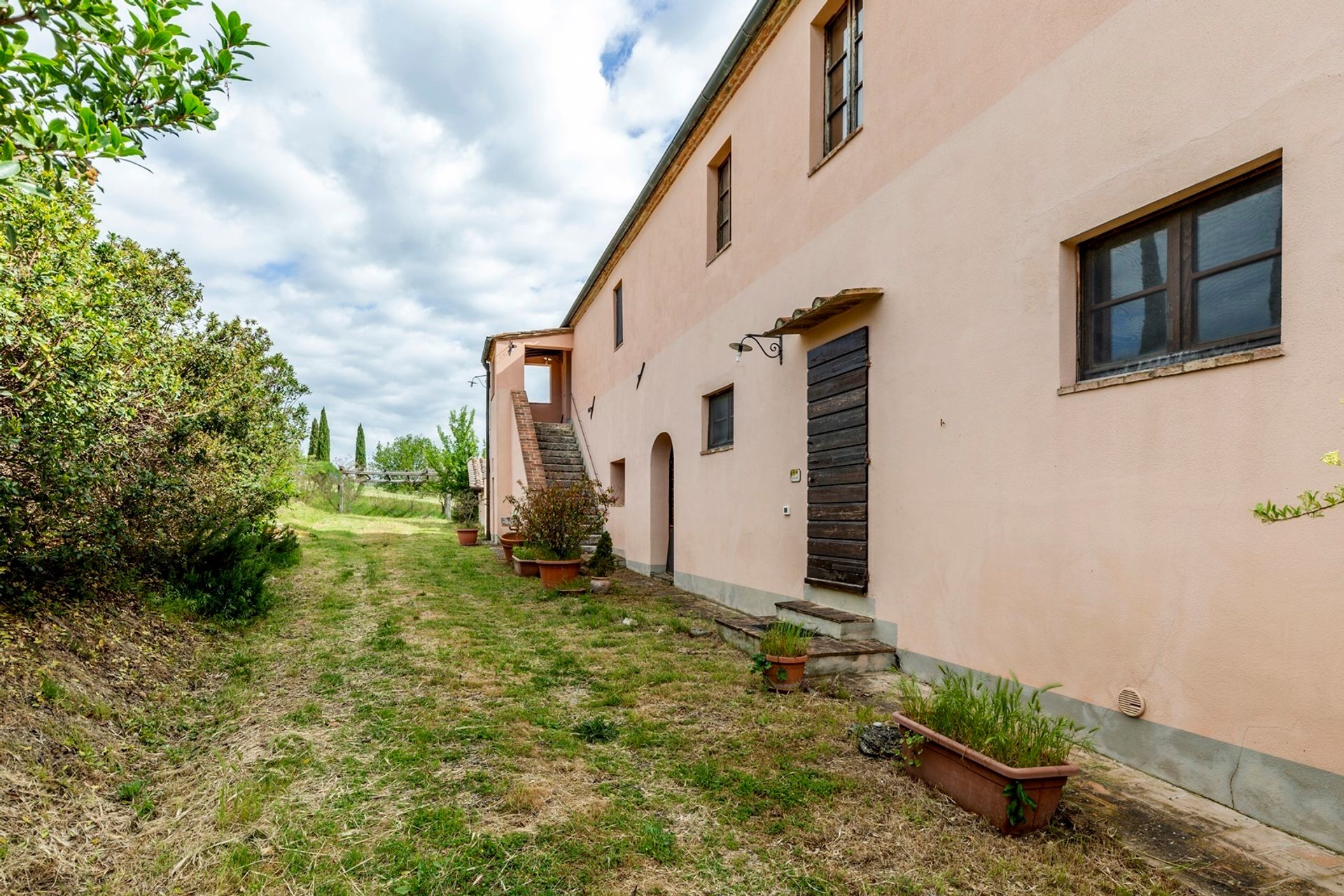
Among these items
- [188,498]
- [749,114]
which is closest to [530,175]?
[749,114]

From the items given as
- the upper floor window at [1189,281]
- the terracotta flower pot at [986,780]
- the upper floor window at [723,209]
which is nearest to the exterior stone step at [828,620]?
the terracotta flower pot at [986,780]

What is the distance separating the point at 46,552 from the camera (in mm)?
4328

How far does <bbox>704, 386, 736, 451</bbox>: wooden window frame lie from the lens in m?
8.61

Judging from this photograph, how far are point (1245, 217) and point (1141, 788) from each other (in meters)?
2.74

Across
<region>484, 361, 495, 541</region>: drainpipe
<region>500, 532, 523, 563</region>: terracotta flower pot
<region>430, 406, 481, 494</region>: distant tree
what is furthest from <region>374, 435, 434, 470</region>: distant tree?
<region>500, 532, 523, 563</region>: terracotta flower pot

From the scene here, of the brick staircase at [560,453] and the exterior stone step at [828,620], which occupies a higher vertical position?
the brick staircase at [560,453]

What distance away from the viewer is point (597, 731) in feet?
13.1

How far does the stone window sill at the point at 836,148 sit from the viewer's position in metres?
5.92

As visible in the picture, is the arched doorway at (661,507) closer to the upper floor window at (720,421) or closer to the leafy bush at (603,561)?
the leafy bush at (603,561)

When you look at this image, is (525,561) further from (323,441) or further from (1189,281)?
(323,441)

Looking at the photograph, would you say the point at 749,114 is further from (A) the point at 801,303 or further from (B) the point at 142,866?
(B) the point at 142,866

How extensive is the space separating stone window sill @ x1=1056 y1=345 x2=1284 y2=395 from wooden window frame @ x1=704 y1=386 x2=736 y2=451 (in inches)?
196

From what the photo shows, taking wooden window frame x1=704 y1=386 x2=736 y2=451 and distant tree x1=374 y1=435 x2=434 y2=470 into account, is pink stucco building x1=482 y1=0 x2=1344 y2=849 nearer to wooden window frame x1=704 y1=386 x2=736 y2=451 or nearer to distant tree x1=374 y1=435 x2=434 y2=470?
wooden window frame x1=704 y1=386 x2=736 y2=451

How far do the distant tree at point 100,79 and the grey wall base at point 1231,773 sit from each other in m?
4.76
